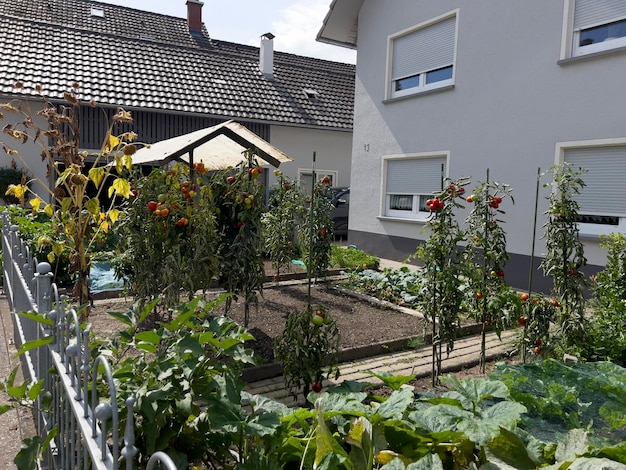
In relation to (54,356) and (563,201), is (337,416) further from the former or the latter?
(563,201)

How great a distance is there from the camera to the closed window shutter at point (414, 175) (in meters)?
11.1

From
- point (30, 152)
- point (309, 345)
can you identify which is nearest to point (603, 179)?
point (309, 345)

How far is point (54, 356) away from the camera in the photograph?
2238 mm

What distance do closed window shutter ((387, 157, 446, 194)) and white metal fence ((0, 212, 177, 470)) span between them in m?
9.17

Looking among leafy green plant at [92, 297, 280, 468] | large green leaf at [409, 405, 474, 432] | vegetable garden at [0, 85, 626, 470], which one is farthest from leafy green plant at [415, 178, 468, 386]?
leafy green plant at [92, 297, 280, 468]

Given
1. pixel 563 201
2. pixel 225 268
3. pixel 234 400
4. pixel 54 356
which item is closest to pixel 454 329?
pixel 563 201

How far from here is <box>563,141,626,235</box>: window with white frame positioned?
7.80 metres

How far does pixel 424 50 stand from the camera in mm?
11352

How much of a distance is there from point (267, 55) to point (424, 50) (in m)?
8.79

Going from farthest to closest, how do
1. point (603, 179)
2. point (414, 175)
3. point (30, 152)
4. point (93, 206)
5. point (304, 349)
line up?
point (30, 152)
point (414, 175)
point (603, 179)
point (93, 206)
point (304, 349)

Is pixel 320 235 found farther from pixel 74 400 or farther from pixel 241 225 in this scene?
pixel 74 400

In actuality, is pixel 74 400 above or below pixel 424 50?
below

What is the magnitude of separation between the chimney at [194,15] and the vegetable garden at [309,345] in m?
15.4

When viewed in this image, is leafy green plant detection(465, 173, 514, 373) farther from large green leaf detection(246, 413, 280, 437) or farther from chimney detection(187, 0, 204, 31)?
chimney detection(187, 0, 204, 31)
